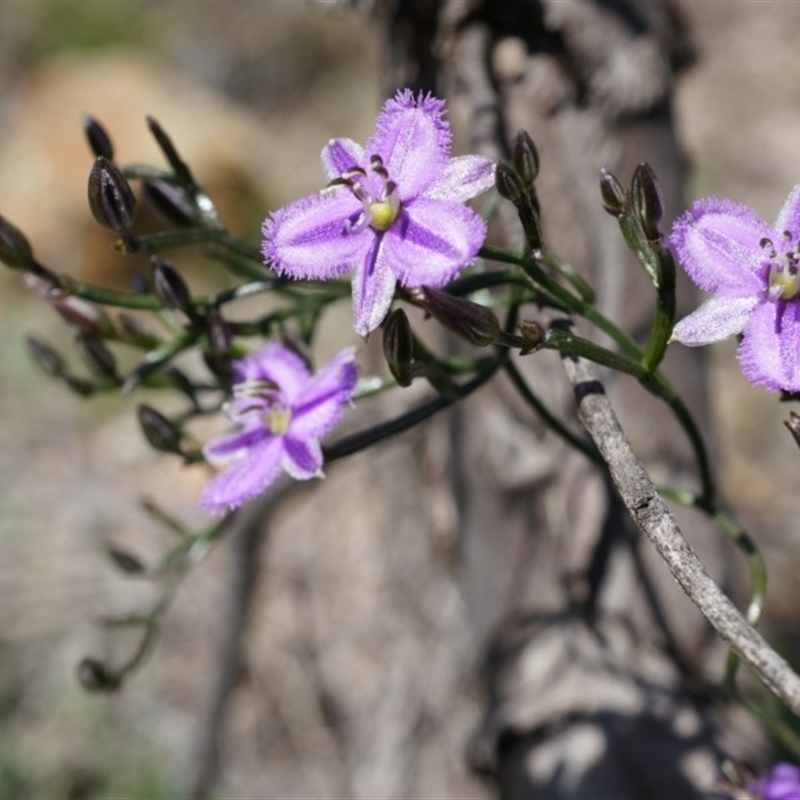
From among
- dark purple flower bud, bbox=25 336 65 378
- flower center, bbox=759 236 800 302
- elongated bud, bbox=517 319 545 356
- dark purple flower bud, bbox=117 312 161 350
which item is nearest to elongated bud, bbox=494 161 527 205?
elongated bud, bbox=517 319 545 356

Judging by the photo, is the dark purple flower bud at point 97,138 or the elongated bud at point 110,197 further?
the dark purple flower bud at point 97,138

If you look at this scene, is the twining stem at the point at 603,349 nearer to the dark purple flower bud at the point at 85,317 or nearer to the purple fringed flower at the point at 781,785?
the purple fringed flower at the point at 781,785

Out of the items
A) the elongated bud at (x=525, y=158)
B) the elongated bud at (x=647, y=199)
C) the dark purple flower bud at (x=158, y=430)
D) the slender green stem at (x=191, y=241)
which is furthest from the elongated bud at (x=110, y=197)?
the elongated bud at (x=647, y=199)

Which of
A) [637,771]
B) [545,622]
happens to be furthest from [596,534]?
[637,771]

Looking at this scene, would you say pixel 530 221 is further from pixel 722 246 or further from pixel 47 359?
pixel 47 359

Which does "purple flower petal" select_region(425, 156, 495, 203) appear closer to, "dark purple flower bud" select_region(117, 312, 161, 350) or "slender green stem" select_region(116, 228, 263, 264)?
"slender green stem" select_region(116, 228, 263, 264)
